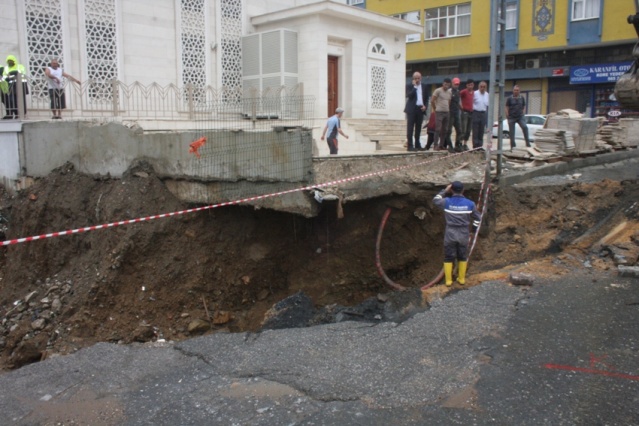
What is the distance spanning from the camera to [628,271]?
22.2 ft

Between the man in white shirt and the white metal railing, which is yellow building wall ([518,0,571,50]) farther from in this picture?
the man in white shirt

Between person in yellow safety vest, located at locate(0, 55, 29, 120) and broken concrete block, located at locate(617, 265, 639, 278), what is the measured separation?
1094cm

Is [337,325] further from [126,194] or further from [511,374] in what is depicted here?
[126,194]

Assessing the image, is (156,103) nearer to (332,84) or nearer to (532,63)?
(332,84)


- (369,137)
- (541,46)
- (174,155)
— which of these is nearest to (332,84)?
(369,137)

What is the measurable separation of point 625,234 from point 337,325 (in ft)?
15.5

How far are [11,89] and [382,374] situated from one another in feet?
32.5

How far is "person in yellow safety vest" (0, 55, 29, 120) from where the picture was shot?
36.1 ft

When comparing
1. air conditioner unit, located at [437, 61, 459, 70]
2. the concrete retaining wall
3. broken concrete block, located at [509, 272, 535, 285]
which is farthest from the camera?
air conditioner unit, located at [437, 61, 459, 70]

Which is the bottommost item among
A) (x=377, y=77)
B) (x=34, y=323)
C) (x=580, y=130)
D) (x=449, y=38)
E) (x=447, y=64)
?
(x=34, y=323)

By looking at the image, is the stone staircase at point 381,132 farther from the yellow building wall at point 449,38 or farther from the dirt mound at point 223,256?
the yellow building wall at point 449,38

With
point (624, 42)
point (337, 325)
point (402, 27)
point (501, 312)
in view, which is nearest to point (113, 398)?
point (337, 325)

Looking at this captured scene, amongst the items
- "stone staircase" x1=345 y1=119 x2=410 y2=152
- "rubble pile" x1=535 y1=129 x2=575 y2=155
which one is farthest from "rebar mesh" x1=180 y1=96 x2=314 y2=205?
"rubble pile" x1=535 y1=129 x2=575 y2=155

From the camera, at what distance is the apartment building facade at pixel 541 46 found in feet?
85.3
